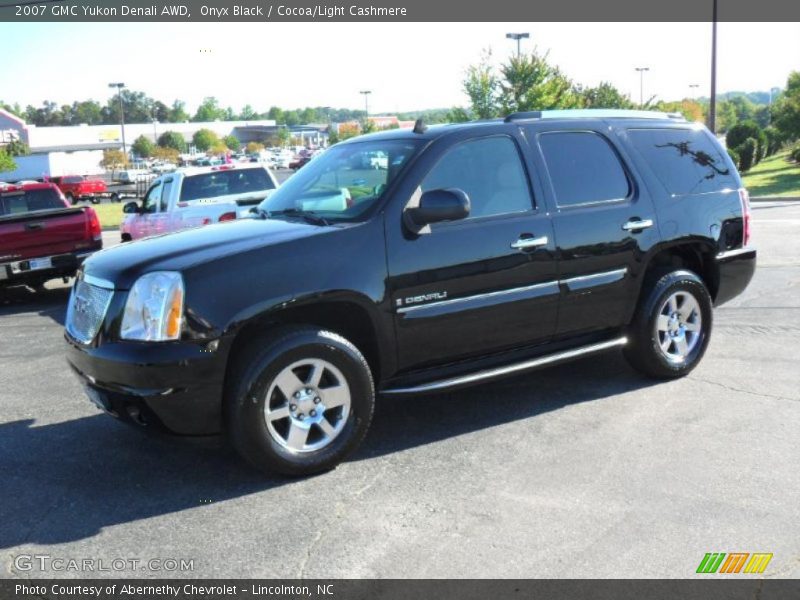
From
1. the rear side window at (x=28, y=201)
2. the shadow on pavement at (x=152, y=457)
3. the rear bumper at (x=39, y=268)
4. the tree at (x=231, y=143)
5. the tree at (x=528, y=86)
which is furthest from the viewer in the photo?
the tree at (x=231, y=143)

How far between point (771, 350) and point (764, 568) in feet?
12.6

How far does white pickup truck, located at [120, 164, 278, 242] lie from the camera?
423 inches

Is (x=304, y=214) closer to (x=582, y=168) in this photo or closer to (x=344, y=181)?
(x=344, y=181)

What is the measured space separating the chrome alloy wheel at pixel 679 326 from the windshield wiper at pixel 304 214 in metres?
2.60

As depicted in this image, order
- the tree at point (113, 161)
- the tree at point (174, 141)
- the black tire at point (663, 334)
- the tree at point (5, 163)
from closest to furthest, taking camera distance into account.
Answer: the black tire at point (663, 334) < the tree at point (5, 163) < the tree at point (113, 161) < the tree at point (174, 141)

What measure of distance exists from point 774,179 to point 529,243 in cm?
2948

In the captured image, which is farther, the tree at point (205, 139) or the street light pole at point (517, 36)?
the tree at point (205, 139)

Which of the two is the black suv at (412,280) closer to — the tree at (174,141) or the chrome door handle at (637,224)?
the chrome door handle at (637,224)

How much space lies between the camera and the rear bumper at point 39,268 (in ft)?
33.8

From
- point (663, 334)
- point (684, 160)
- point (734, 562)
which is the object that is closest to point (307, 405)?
point (734, 562)

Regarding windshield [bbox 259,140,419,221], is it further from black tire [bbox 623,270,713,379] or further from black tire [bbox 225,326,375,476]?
black tire [bbox 623,270,713,379]

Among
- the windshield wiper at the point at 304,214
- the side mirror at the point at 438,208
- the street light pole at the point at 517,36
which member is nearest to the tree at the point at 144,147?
the street light pole at the point at 517,36

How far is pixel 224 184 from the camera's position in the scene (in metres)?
11.8

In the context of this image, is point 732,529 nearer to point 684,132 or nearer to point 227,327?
point 227,327
